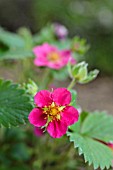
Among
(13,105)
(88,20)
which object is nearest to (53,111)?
(13,105)

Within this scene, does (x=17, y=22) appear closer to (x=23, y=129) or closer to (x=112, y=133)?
(x=23, y=129)

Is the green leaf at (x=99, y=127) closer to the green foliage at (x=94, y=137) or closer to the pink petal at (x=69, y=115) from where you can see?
the green foliage at (x=94, y=137)

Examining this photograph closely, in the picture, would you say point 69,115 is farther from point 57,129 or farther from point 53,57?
point 53,57

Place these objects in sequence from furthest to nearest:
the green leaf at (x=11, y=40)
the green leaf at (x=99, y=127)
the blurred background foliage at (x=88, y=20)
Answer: the blurred background foliage at (x=88, y=20), the green leaf at (x=11, y=40), the green leaf at (x=99, y=127)

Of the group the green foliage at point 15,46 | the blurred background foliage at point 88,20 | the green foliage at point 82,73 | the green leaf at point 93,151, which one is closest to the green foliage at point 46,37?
the green foliage at point 15,46

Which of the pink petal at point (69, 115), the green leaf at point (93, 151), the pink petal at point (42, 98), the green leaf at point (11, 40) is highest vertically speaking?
the green leaf at point (11, 40)

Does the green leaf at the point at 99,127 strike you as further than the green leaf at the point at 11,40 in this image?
No
